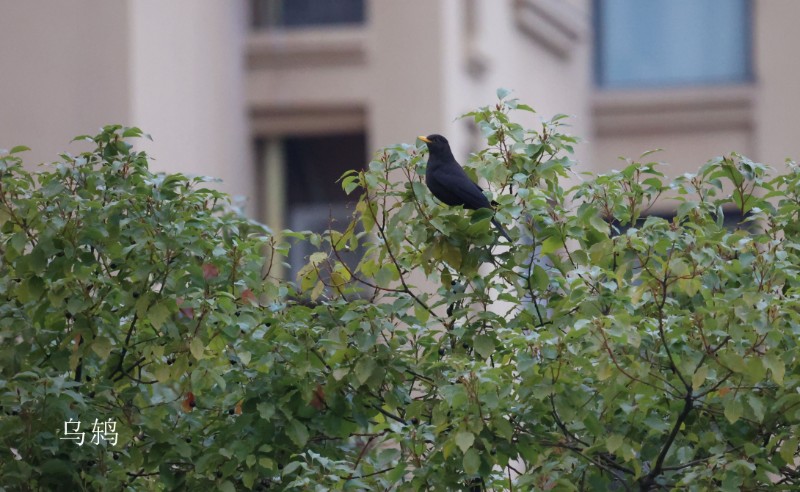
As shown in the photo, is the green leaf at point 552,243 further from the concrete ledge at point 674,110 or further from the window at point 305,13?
the concrete ledge at point 674,110

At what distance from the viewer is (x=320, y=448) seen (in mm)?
6660

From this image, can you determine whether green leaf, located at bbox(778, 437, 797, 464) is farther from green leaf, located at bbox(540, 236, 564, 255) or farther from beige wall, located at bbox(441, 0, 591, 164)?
beige wall, located at bbox(441, 0, 591, 164)

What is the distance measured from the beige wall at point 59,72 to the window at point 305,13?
2.55 m

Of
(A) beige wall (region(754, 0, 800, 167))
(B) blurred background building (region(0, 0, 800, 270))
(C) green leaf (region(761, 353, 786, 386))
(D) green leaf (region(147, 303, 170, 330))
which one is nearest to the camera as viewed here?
(C) green leaf (region(761, 353, 786, 386))

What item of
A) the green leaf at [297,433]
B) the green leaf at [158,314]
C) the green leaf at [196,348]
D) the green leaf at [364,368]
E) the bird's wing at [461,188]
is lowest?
the green leaf at [297,433]

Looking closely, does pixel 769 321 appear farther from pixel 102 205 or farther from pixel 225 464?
pixel 102 205

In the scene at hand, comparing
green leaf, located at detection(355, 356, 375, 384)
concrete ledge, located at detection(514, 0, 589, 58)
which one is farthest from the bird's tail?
concrete ledge, located at detection(514, 0, 589, 58)

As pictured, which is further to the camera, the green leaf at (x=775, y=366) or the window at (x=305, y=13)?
the window at (x=305, y=13)

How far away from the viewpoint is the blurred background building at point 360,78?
13633 millimetres

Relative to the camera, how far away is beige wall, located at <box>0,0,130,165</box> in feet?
44.1

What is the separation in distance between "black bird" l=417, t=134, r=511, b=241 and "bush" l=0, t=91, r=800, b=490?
0.25 ft

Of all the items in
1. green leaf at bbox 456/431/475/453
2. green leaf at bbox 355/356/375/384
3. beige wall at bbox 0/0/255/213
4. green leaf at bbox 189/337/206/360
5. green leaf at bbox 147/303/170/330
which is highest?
beige wall at bbox 0/0/255/213

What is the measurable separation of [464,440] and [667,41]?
14.1m

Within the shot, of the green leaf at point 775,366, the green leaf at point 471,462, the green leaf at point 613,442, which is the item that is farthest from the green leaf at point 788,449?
the green leaf at point 471,462
